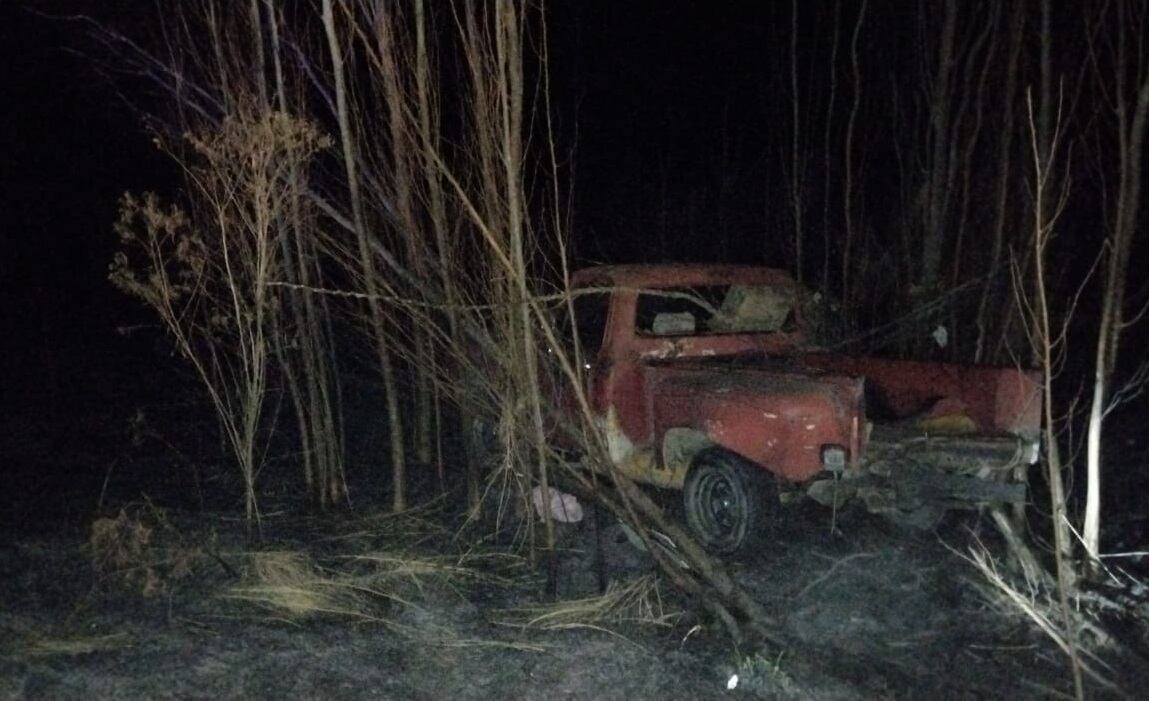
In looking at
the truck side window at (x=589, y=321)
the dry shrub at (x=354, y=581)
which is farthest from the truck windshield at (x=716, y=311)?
the dry shrub at (x=354, y=581)

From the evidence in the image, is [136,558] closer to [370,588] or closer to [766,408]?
[370,588]

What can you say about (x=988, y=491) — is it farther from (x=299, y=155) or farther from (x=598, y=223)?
(x=598, y=223)

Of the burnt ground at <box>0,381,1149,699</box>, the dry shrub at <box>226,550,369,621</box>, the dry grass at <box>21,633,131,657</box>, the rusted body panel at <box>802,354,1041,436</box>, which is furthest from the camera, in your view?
the rusted body panel at <box>802,354,1041,436</box>

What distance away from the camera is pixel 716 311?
8047 mm

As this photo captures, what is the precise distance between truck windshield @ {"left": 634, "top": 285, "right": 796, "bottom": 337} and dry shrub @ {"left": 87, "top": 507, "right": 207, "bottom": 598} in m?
3.40

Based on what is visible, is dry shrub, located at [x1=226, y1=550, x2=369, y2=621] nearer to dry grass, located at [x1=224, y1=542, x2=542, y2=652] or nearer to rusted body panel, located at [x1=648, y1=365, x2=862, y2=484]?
dry grass, located at [x1=224, y1=542, x2=542, y2=652]

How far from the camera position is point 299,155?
689 cm

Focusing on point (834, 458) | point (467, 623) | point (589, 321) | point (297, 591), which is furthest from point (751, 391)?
point (297, 591)

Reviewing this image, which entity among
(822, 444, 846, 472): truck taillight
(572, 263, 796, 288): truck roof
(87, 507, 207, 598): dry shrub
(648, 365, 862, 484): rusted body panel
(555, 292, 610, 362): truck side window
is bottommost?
(87, 507, 207, 598): dry shrub

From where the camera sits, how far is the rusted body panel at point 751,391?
6.38 meters

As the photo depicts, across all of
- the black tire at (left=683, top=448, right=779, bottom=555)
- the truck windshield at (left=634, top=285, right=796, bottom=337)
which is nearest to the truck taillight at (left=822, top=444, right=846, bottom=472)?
the black tire at (left=683, top=448, right=779, bottom=555)

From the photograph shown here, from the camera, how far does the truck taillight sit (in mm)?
6238

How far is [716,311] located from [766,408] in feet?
5.36

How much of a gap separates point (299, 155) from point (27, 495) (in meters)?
3.99
